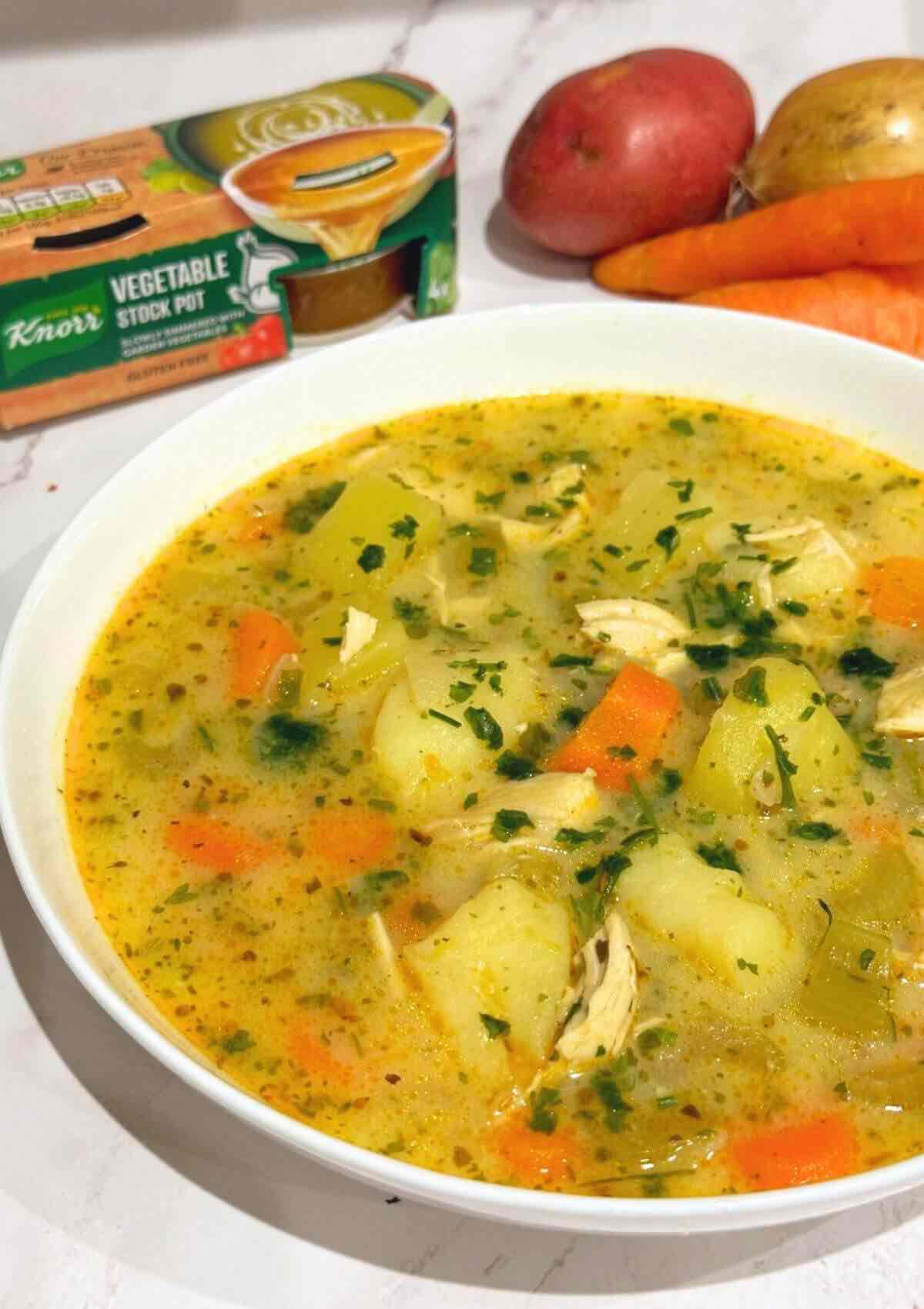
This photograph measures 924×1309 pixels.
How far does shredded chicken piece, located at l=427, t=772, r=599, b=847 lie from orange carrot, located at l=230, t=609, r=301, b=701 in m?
0.45

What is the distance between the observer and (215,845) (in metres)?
2.06

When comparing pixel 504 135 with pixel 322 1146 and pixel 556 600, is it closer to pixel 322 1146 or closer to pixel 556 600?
pixel 556 600

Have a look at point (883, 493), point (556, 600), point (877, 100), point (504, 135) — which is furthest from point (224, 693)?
point (504, 135)

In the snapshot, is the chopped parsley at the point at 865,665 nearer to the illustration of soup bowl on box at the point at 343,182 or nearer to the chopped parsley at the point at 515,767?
the chopped parsley at the point at 515,767

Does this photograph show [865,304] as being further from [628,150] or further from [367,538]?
[367,538]

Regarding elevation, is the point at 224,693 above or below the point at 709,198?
below

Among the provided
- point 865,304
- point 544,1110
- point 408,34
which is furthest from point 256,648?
point 408,34

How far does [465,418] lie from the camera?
288cm

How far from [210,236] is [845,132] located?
62.3 inches

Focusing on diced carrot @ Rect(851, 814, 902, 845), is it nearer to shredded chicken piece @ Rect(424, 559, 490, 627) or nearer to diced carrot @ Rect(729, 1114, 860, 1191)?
diced carrot @ Rect(729, 1114, 860, 1191)

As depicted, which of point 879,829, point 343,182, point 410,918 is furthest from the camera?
point 343,182

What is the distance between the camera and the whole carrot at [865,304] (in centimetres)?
321

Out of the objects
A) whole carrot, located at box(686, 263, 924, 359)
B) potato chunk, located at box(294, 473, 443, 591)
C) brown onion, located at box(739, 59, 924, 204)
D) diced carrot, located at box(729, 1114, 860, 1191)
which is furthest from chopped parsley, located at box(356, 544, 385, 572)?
brown onion, located at box(739, 59, 924, 204)

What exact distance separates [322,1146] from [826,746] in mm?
1013
